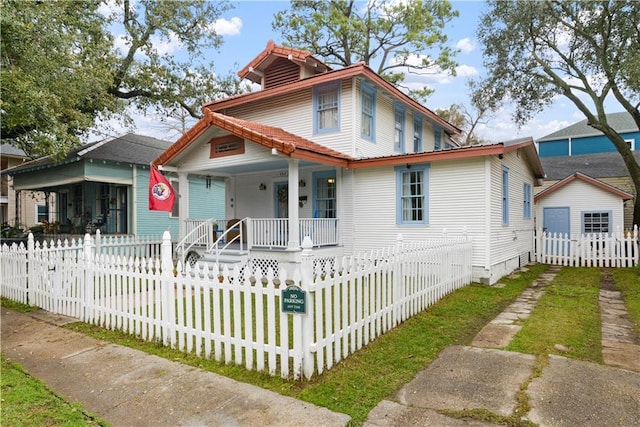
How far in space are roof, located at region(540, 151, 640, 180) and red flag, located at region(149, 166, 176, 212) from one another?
2006cm

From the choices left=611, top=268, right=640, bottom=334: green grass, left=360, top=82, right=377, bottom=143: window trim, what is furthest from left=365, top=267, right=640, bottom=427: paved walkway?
left=360, top=82, right=377, bottom=143: window trim

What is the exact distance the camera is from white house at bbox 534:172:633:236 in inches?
615

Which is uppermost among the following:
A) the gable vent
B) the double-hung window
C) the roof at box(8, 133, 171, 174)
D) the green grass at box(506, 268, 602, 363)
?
the gable vent

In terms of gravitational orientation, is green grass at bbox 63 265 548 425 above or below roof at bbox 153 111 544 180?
below

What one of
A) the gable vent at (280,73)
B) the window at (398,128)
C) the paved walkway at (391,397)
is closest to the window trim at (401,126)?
the window at (398,128)

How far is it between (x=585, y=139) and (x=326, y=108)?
2592 centimetres

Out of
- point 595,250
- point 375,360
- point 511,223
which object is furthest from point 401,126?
point 375,360

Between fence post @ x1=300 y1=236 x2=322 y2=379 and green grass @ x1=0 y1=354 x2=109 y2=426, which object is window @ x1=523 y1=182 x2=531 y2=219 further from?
green grass @ x1=0 y1=354 x2=109 y2=426

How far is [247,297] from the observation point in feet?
14.0

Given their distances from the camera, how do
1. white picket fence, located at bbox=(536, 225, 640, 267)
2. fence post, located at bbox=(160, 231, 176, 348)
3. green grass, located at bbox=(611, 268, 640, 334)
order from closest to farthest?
fence post, located at bbox=(160, 231, 176, 348), green grass, located at bbox=(611, 268, 640, 334), white picket fence, located at bbox=(536, 225, 640, 267)

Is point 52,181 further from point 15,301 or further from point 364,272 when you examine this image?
point 364,272

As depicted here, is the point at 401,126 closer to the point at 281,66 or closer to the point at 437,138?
the point at 437,138

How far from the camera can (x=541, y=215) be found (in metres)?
17.2

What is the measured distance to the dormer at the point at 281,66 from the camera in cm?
1292
